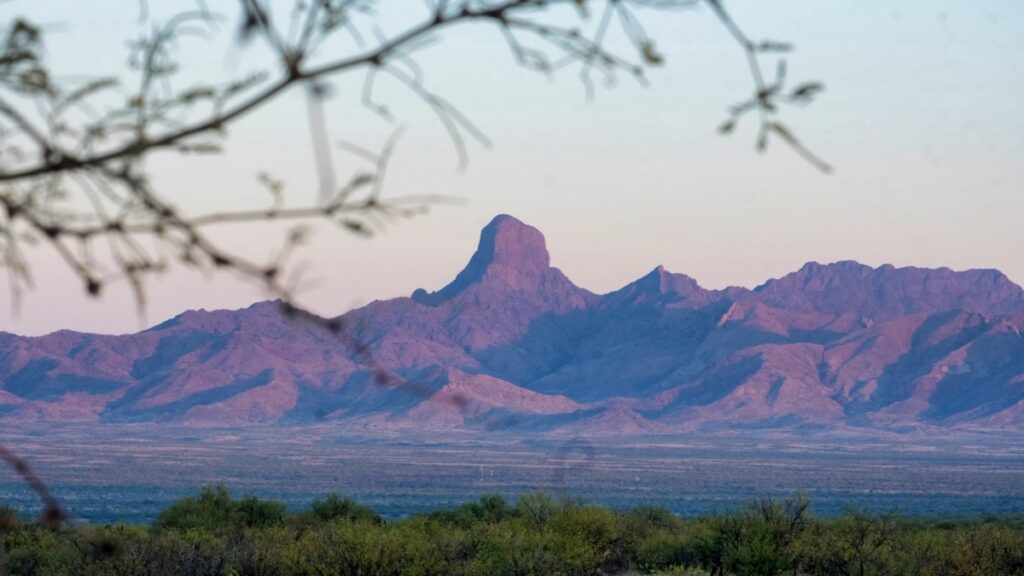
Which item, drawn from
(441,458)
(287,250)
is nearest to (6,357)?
(441,458)

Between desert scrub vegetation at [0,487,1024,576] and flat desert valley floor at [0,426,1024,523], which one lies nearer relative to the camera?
desert scrub vegetation at [0,487,1024,576]

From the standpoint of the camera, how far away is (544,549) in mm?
27297

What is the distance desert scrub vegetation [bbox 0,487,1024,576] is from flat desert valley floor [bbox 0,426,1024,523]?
45.3ft

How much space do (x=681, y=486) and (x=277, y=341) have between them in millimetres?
113099

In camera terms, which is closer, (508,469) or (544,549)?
(544,549)

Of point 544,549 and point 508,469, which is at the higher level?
point 544,549

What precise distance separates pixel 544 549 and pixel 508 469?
87.5m

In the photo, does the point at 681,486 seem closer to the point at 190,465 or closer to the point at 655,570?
the point at 190,465

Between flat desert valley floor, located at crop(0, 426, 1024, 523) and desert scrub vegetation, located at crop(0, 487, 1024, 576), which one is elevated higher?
desert scrub vegetation, located at crop(0, 487, 1024, 576)

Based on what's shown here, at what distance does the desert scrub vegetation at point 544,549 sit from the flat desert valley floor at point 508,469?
13811 mm

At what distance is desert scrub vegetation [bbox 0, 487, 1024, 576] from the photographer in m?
24.7

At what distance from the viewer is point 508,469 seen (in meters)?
114

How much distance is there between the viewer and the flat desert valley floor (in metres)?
81.1

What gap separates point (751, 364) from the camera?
196 m
